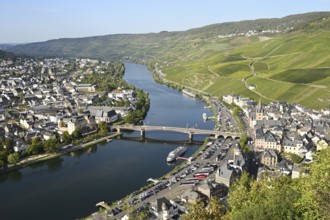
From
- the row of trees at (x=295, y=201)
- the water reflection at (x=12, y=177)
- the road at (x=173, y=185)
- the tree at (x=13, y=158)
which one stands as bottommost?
the water reflection at (x=12, y=177)

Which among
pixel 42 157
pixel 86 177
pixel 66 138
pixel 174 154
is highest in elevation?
pixel 66 138

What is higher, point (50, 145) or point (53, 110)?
point (53, 110)

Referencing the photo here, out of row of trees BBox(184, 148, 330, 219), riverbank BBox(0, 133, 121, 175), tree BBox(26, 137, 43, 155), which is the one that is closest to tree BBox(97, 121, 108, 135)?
riverbank BBox(0, 133, 121, 175)

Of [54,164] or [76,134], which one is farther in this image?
[76,134]

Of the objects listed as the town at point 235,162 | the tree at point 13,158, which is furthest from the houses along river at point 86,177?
the town at point 235,162

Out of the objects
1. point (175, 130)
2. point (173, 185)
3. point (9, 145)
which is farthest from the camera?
point (175, 130)

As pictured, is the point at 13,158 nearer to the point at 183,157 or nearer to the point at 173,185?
the point at 173,185

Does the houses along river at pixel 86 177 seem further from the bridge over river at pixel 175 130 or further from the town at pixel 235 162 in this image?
the town at pixel 235 162

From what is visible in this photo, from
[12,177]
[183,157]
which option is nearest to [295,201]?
[183,157]
